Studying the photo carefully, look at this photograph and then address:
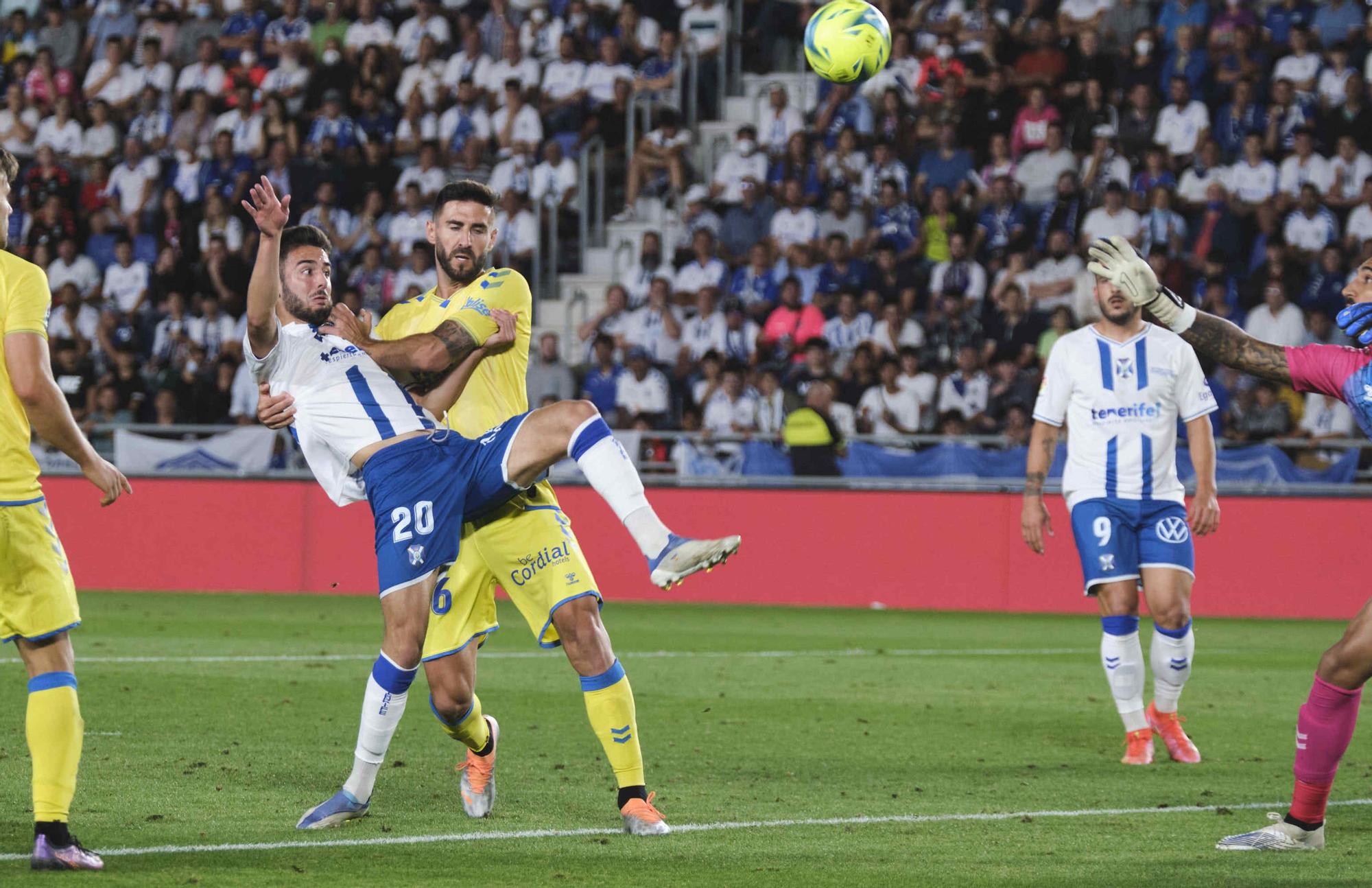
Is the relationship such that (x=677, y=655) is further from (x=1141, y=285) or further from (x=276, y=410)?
(x=1141, y=285)

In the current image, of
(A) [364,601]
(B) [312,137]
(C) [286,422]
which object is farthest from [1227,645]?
(B) [312,137]

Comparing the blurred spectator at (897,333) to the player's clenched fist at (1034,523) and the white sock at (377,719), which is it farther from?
the white sock at (377,719)

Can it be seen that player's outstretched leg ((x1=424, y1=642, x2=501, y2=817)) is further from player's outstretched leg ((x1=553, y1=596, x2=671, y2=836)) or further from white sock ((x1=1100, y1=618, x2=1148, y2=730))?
white sock ((x1=1100, y1=618, x2=1148, y2=730))

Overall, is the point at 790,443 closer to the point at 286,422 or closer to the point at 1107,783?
the point at 1107,783

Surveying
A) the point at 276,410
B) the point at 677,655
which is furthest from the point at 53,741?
the point at 677,655

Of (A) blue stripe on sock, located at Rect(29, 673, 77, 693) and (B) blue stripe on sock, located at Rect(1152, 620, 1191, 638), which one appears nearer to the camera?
(A) blue stripe on sock, located at Rect(29, 673, 77, 693)

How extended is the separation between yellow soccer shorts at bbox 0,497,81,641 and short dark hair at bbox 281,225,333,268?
65.0 inches

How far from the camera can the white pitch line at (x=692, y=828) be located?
5.89 m

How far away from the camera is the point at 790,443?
56.8ft

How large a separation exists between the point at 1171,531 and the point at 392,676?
167 inches

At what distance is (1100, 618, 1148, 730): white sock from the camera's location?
340 inches

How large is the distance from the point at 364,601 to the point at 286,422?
11278mm

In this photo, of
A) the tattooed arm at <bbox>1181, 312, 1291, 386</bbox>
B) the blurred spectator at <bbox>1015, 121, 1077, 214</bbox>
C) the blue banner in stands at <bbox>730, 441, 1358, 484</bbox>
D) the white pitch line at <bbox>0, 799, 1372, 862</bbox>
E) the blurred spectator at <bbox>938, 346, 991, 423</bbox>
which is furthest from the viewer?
the blurred spectator at <bbox>1015, 121, 1077, 214</bbox>

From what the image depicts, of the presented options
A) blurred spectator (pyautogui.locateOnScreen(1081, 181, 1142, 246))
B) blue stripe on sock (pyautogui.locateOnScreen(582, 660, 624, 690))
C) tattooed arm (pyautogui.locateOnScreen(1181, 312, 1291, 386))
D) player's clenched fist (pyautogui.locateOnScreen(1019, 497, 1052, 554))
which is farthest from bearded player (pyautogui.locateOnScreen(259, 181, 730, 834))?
blurred spectator (pyautogui.locateOnScreen(1081, 181, 1142, 246))
